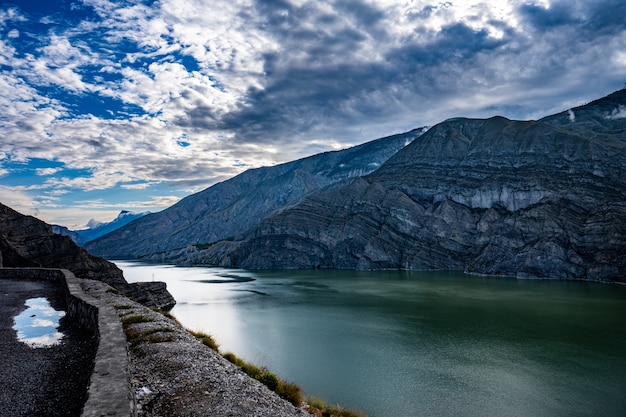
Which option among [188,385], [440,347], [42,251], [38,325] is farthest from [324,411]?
[42,251]

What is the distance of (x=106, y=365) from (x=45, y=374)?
221 cm

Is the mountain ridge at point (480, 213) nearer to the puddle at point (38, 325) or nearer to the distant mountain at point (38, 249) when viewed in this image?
the distant mountain at point (38, 249)

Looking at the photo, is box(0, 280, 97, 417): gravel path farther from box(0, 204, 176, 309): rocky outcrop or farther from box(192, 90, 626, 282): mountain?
box(192, 90, 626, 282): mountain

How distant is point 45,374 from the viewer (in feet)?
37.3

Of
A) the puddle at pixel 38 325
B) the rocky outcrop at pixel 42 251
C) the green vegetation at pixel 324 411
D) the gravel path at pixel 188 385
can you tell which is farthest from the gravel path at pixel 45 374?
the rocky outcrop at pixel 42 251

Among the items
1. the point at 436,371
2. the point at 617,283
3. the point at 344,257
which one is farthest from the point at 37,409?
the point at 344,257

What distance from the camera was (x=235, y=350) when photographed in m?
37.6

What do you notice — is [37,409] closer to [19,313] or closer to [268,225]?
[19,313]

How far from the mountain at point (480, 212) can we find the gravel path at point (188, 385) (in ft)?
378

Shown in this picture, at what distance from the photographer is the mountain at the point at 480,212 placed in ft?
379

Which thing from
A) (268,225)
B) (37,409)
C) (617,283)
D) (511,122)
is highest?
(511,122)

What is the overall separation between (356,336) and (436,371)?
13377mm

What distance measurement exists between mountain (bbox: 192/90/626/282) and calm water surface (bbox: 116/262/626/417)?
4492 centimetres

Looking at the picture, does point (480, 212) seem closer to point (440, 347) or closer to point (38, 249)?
→ point (440, 347)
